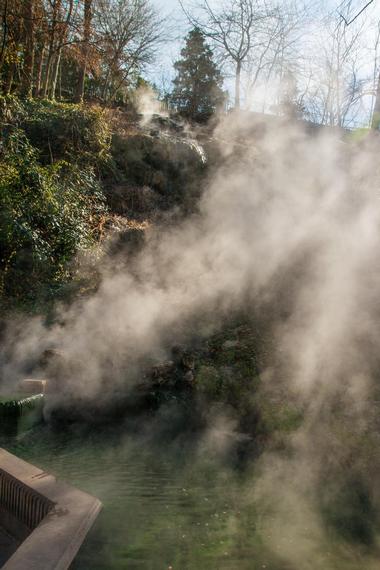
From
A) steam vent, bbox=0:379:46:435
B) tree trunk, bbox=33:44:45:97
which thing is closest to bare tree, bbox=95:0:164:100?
tree trunk, bbox=33:44:45:97

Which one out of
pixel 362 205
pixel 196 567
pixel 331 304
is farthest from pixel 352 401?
pixel 362 205

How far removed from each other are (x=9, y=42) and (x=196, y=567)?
328 inches

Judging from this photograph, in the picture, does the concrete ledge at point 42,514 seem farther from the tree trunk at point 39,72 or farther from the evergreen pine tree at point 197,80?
the evergreen pine tree at point 197,80

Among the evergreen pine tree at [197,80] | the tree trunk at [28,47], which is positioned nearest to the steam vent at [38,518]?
the tree trunk at [28,47]

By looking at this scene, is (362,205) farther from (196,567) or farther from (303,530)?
(196,567)

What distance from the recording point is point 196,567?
93.2 inches

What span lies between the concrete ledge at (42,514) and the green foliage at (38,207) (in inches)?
164

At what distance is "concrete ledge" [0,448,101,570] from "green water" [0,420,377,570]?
351 mm

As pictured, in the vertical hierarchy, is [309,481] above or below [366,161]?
below

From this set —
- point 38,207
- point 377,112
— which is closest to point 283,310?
point 38,207

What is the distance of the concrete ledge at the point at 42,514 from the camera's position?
6.11 feet

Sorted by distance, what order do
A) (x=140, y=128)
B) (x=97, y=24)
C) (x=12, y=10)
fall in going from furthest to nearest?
(x=97, y=24), (x=140, y=128), (x=12, y=10)

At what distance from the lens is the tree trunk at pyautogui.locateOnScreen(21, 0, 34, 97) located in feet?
26.4

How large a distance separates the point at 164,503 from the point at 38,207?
5.21 meters
